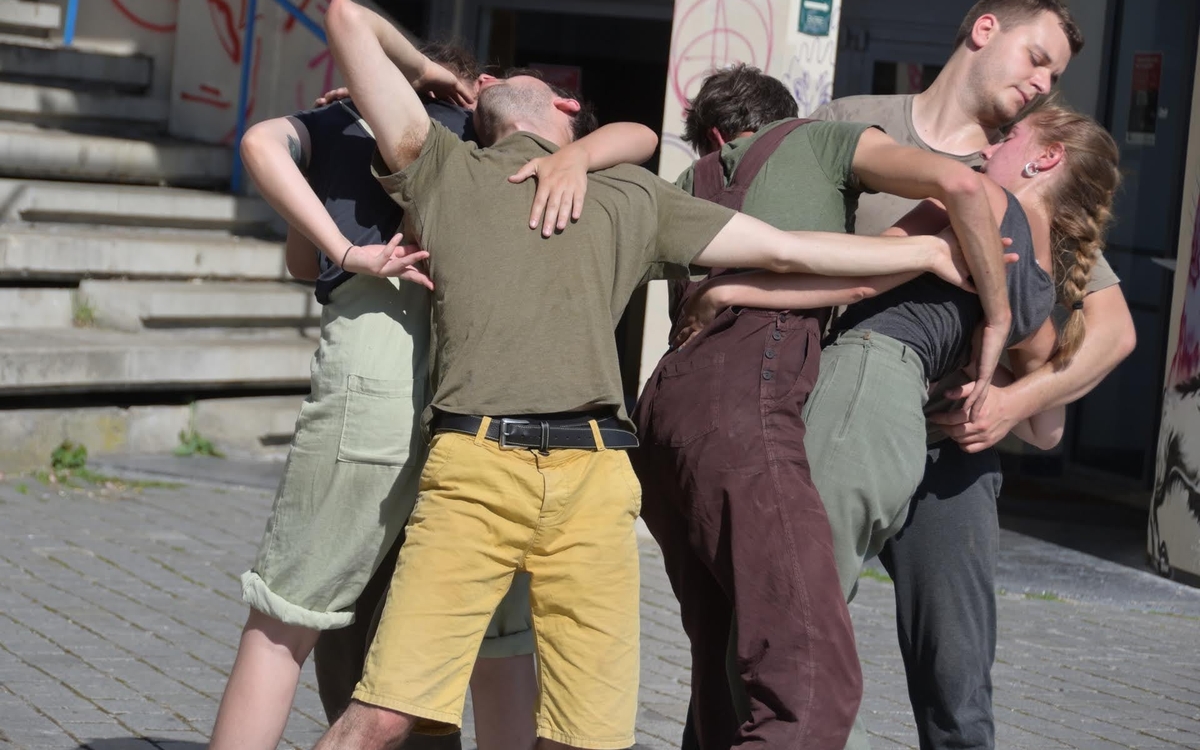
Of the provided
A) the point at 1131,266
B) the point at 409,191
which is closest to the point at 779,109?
the point at 409,191

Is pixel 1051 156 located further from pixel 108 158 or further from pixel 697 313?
pixel 108 158

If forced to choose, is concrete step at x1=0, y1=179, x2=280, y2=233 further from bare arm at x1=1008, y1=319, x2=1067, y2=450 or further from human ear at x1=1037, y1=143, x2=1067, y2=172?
human ear at x1=1037, y1=143, x2=1067, y2=172

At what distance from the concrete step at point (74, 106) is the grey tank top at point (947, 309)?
7.39 m

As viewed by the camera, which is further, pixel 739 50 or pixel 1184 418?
pixel 1184 418

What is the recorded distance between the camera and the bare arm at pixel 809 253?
3.08 metres

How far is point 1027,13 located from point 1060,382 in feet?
2.74

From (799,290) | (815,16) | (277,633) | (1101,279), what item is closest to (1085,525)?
(815,16)

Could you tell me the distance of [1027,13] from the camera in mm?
3492

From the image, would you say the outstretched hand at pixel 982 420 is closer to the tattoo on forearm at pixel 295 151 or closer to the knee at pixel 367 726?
the knee at pixel 367 726

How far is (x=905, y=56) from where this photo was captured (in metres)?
9.59

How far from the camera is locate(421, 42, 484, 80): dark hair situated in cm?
346

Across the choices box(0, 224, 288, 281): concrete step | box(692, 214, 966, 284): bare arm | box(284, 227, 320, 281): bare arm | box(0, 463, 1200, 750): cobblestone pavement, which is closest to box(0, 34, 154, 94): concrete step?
box(0, 224, 288, 281): concrete step

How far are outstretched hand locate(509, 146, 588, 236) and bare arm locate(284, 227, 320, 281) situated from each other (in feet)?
2.07

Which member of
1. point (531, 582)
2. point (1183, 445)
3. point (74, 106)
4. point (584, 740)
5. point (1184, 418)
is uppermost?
point (74, 106)
